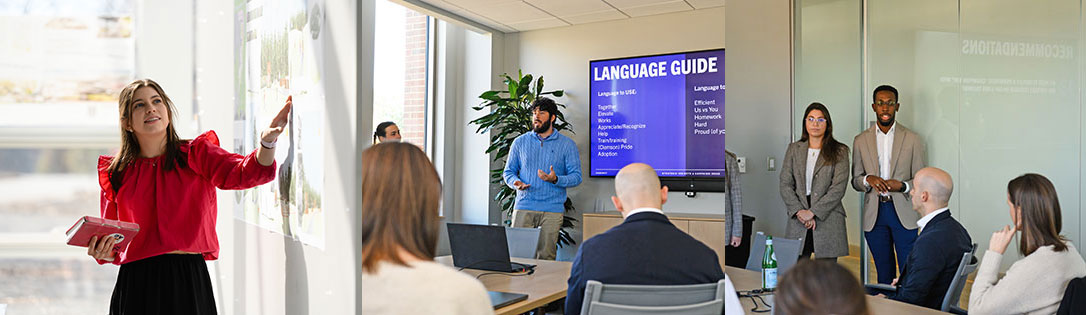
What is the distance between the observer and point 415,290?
155 cm

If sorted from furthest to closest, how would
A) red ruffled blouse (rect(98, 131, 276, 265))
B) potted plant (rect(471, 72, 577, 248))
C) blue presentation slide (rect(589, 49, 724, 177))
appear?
blue presentation slide (rect(589, 49, 724, 177))
potted plant (rect(471, 72, 577, 248))
red ruffled blouse (rect(98, 131, 276, 265))

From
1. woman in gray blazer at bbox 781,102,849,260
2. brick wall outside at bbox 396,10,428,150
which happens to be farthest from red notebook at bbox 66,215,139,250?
brick wall outside at bbox 396,10,428,150

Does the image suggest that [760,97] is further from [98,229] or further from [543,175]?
[98,229]

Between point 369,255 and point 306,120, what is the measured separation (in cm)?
39

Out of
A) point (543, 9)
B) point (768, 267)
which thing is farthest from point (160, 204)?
point (543, 9)

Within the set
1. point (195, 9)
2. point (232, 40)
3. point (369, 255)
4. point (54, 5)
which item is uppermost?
point (54, 5)

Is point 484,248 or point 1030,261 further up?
point 1030,261

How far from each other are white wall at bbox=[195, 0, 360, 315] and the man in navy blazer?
0.59 m

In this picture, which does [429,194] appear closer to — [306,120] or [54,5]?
[306,120]

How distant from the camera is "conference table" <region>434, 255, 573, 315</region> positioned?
2.23 meters

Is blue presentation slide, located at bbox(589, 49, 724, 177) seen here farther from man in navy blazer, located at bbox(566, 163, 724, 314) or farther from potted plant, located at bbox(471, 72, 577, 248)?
man in navy blazer, located at bbox(566, 163, 724, 314)

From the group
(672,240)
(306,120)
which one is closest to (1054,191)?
(672,240)

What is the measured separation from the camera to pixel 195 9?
2652mm

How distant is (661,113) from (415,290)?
13.0ft
